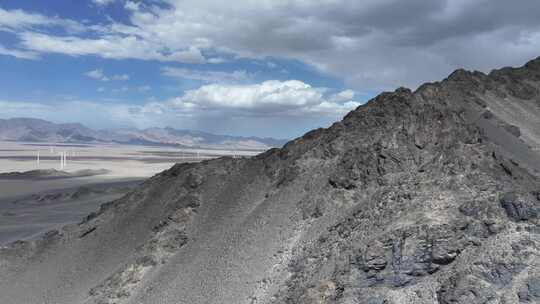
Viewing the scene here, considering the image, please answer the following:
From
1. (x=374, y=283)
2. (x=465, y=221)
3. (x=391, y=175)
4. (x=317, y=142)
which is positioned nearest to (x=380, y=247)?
(x=374, y=283)

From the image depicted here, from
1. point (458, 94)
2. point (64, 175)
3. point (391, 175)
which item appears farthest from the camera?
point (64, 175)

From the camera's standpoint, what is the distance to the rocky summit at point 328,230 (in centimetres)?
1075

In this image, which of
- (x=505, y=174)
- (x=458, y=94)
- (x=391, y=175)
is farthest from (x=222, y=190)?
(x=458, y=94)

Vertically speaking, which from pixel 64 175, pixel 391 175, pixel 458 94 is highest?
pixel 458 94

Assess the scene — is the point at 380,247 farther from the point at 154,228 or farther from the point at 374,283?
the point at 154,228

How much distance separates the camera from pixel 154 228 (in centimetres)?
1828

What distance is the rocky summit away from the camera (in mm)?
10750

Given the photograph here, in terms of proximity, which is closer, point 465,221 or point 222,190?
point 465,221

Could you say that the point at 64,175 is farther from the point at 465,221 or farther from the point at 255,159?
the point at 465,221

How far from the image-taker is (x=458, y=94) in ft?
116

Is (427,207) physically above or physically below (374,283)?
above

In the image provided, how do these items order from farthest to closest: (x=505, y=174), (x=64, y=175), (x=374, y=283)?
1. (x=64, y=175)
2. (x=505, y=174)
3. (x=374, y=283)

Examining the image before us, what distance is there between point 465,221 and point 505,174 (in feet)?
11.0

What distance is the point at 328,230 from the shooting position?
13.6 meters
